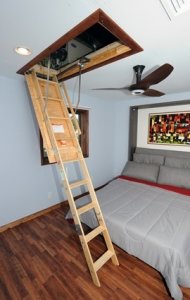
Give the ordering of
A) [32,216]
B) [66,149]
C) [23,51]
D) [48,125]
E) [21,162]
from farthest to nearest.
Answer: [32,216]
[21,162]
[66,149]
[48,125]
[23,51]

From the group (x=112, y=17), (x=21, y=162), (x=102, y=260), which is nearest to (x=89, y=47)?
(x=112, y=17)

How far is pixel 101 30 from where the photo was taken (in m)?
1.42

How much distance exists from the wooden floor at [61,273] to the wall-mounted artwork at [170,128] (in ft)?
7.82

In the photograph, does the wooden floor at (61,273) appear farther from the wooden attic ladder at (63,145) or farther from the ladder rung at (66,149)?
the ladder rung at (66,149)

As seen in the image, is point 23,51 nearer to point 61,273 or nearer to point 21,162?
point 21,162

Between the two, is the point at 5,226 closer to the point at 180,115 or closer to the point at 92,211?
the point at 92,211

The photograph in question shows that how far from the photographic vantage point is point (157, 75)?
1718 millimetres


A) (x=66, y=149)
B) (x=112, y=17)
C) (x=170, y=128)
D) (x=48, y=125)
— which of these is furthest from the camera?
(x=170, y=128)

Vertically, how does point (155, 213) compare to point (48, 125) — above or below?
below

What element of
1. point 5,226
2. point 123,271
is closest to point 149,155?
point 123,271

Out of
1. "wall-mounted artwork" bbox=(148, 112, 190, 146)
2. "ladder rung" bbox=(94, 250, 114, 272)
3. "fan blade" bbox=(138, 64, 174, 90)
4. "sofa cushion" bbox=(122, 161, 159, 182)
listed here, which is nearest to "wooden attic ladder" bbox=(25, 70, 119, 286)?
"ladder rung" bbox=(94, 250, 114, 272)

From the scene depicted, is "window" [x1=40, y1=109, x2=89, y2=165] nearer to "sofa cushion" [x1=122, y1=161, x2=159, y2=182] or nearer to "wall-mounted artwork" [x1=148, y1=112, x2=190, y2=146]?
"sofa cushion" [x1=122, y1=161, x2=159, y2=182]

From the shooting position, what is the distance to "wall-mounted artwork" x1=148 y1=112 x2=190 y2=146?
323 cm

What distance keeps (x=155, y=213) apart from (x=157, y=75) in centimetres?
161
